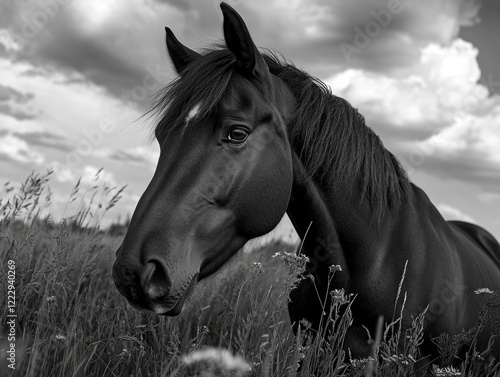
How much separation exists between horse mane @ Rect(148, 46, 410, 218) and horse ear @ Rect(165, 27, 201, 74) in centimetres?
21

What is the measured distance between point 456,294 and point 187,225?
2.16m

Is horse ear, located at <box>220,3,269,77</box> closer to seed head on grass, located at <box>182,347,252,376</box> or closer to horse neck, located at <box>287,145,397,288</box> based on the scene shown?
horse neck, located at <box>287,145,397,288</box>

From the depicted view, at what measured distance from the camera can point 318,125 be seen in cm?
325

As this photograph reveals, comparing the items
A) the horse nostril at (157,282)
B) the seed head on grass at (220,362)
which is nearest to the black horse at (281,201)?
Answer: the horse nostril at (157,282)

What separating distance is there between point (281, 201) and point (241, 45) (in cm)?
97

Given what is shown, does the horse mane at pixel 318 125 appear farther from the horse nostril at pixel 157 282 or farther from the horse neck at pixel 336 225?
the horse nostril at pixel 157 282

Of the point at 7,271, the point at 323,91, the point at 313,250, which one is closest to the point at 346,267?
the point at 313,250

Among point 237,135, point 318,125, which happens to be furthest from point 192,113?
point 318,125

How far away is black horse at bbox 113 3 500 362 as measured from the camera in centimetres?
254

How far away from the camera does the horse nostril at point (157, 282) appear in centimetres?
236

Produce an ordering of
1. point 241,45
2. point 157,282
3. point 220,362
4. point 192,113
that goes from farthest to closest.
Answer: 1. point 241,45
2. point 192,113
3. point 157,282
4. point 220,362

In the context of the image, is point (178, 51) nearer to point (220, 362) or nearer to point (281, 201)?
point (281, 201)

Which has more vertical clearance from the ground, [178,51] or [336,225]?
[178,51]

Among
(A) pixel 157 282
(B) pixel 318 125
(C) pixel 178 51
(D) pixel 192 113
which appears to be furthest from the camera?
(C) pixel 178 51
